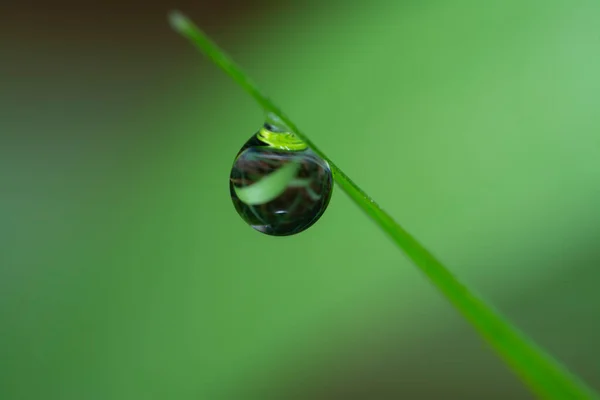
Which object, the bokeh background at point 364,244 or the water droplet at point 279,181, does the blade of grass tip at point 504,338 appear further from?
the bokeh background at point 364,244

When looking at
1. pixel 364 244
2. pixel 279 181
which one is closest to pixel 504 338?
pixel 279 181

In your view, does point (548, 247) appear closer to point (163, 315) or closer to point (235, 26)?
point (163, 315)

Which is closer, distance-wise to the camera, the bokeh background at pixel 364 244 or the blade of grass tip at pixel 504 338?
the blade of grass tip at pixel 504 338

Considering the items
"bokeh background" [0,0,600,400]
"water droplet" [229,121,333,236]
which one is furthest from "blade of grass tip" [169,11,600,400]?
"bokeh background" [0,0,600,400]

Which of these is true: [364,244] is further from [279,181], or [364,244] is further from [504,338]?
[504,338]

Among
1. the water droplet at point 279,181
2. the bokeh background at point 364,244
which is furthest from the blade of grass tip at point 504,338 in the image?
the bokeh background at point 364,244

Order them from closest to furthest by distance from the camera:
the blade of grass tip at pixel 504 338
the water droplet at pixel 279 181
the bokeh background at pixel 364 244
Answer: the blade of grass tip at pixel 504 338, the water droplet at pixel 279 181, the bokeh background at pixel 364 244
